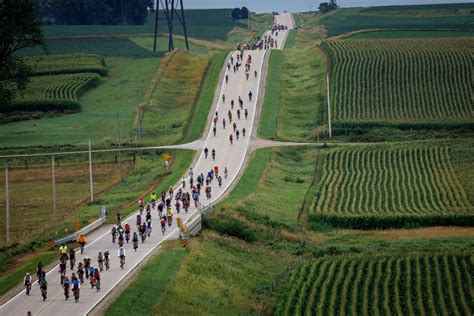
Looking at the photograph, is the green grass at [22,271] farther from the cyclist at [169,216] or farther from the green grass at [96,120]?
the green grass at [96,120]

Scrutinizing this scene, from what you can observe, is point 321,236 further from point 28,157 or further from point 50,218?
point 28,157

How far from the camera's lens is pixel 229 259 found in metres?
60.8

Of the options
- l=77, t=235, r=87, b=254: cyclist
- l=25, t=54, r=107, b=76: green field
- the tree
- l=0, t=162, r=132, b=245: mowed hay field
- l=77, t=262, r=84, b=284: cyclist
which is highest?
the tree

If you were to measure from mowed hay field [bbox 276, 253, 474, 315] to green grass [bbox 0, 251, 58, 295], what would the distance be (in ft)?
43.1

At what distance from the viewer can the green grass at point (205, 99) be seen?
350ft

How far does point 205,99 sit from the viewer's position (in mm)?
120125

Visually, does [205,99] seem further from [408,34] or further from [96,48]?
[408,34]

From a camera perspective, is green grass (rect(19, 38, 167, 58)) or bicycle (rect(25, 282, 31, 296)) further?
green grass (rect(19, 38, 167, 58))

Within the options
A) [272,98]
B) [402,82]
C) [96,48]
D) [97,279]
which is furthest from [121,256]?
[96,48]

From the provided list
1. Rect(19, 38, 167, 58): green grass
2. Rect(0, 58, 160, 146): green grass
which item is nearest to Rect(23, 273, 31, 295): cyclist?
Rect(0, 58, 160, 146): green grass

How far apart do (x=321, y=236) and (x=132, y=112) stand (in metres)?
51.4

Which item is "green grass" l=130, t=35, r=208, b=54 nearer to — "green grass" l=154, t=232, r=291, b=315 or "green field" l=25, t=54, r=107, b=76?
"green field" l=25, t=54, r=107, b=76

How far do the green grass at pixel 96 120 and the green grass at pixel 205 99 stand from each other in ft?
20.4

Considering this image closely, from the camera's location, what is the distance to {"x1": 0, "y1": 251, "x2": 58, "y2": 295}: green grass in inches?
2172
